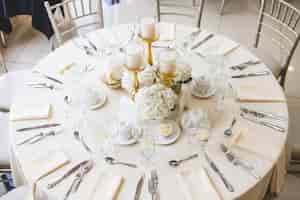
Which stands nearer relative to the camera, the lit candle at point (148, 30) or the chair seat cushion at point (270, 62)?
the lit candle at point (148, 30)

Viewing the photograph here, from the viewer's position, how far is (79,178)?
1642 mm

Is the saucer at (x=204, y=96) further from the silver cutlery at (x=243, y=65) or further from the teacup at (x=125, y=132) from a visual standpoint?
the teacup at (x=125, y=132)

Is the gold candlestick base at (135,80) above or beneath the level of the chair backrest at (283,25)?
beneath

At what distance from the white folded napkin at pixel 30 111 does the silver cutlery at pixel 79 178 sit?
0.40 m

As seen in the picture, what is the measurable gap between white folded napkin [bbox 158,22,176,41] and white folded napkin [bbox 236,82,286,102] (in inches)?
24.1

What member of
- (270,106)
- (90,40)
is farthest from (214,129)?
(90,40)

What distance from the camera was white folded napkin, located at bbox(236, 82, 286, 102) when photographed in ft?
6.51

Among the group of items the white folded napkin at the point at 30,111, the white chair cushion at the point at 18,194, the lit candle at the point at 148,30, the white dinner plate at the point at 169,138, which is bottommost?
the white chair cushion at the point at 18,194

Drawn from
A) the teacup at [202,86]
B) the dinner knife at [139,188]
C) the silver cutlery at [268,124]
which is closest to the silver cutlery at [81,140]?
the dinner knife at [139,188]

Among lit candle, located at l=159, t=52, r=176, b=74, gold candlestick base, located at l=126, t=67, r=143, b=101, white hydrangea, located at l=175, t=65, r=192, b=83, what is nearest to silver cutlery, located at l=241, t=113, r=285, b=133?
white hydrangea, located at l=175, t=65, r=192, b=83

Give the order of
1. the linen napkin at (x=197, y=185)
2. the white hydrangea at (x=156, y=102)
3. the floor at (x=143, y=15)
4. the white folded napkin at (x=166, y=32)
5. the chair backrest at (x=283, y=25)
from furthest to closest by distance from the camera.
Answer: the floor at (x=143, y=15)
the chair backrest at (x=283, y=25)
the white folded napkin at (x=166, y=32)
the white hydrangea at (x=156, y=102)
the linen napkin at (x=197, y=185)

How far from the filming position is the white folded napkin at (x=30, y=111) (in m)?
1.91

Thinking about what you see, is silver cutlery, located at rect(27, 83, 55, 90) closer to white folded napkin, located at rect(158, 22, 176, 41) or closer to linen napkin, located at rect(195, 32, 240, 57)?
white folded napkin, located at rect(158, 22, 176, 41)

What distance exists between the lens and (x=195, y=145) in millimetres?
1752
